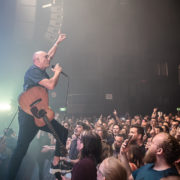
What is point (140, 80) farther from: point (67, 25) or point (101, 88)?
point (67, 25)

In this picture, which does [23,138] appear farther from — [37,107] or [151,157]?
[151,157]

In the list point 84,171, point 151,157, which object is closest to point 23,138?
point 84,171

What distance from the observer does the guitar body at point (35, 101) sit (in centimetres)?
268

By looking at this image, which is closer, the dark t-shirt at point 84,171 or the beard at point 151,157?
the dark t-shirt at point 84,171

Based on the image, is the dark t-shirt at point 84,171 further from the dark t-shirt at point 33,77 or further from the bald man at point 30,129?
the dark t-shirt at point 33,77

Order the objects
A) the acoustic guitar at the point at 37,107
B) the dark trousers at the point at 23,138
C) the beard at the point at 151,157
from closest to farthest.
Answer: the beard at the point at 151,157 < the dark trousers at the point at 23,138 < the acoustic guitar at the point at 37,107

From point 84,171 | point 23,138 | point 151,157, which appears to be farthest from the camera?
point 23,138

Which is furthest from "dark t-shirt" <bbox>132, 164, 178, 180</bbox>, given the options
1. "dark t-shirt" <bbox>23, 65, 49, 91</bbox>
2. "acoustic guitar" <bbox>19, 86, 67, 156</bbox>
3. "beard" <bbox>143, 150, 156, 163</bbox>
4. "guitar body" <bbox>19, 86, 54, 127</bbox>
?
"dark t-shirt" <bbox>23, 65, 49, 91</bbox>

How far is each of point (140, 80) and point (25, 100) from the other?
588 inches

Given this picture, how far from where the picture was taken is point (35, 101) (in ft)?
8.87

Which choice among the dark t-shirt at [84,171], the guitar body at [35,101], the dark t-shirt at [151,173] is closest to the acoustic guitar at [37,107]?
the guitar body at [35,101]

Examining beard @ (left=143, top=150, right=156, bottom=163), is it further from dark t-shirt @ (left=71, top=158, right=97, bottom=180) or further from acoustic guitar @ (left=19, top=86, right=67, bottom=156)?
acoustic guitar @ (left=19, top=86, right=67, bottom=156)

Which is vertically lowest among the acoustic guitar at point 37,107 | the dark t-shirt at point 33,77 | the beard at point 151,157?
the beard at point 151,157

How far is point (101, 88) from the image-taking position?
16.1m
